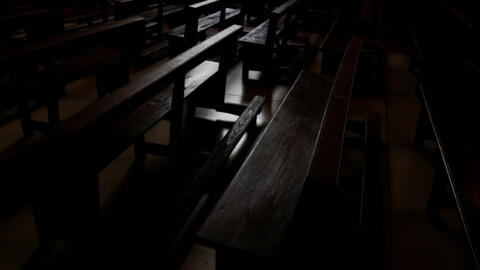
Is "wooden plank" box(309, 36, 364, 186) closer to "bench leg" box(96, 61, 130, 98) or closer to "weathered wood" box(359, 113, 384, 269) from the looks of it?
"weathered wood" box(359, 113, 384, 269)

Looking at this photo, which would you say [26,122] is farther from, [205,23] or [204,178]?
[205,23]

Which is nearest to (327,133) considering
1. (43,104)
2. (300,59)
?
(43,104)

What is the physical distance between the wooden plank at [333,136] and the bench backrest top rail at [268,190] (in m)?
0.13

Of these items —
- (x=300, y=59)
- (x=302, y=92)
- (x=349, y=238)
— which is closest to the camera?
(x=349, y=238)

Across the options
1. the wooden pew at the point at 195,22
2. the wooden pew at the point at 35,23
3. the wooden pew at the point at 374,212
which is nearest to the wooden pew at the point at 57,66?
the wooden pew at the point at 35,23

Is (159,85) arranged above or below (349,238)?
above

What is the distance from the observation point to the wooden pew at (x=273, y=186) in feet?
3.84

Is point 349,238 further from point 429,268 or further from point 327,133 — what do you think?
Result: point 327,133

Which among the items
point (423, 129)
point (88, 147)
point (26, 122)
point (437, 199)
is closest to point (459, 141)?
point (437, 199)

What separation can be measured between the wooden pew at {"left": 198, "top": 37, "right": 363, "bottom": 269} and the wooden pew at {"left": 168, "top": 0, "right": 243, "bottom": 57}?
1.47 m

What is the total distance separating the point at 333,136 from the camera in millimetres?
1294

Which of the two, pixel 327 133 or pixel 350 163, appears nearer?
pixel 327 133

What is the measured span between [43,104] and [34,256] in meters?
1.77

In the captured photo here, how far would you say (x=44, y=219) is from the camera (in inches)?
65.7
